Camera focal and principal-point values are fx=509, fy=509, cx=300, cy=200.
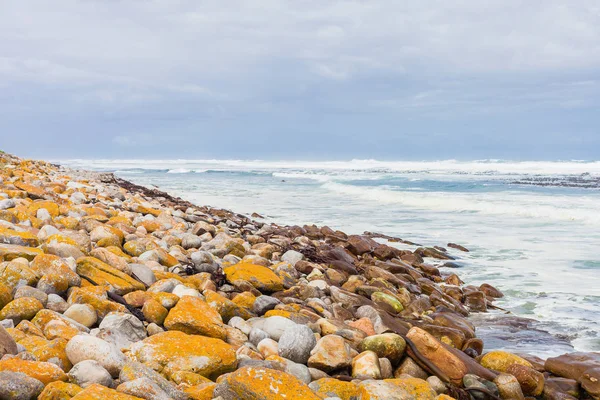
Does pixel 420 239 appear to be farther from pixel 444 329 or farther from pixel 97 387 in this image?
pixel 97 387

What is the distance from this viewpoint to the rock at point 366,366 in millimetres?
2834

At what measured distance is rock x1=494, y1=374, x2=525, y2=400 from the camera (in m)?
3.09

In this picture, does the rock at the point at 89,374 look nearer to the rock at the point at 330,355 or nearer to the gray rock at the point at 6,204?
the rock at the point at 330,355

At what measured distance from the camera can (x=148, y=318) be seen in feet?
10.4

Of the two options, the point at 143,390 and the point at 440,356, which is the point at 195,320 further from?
the point at 440,356

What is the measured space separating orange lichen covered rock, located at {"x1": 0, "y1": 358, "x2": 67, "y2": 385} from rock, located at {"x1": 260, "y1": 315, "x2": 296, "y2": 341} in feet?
4.30

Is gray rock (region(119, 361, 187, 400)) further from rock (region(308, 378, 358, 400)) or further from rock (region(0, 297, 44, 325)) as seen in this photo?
rock (region(0, 297, 44, 325))

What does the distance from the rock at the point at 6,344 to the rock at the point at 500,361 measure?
9.37 ft

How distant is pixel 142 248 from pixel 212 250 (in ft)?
3.20

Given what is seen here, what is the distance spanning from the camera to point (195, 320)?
302 cm

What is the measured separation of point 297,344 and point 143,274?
1.62 m

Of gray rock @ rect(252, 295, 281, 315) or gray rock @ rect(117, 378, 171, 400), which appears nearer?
gray rock @ rect(117, 378, 171, 400)

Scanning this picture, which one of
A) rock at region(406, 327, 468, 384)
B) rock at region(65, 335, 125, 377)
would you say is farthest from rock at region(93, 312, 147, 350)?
rock at region(406, 327, 468, 384)

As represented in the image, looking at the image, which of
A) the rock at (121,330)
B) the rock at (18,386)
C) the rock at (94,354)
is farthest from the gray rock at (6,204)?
the rock at (18,386)
